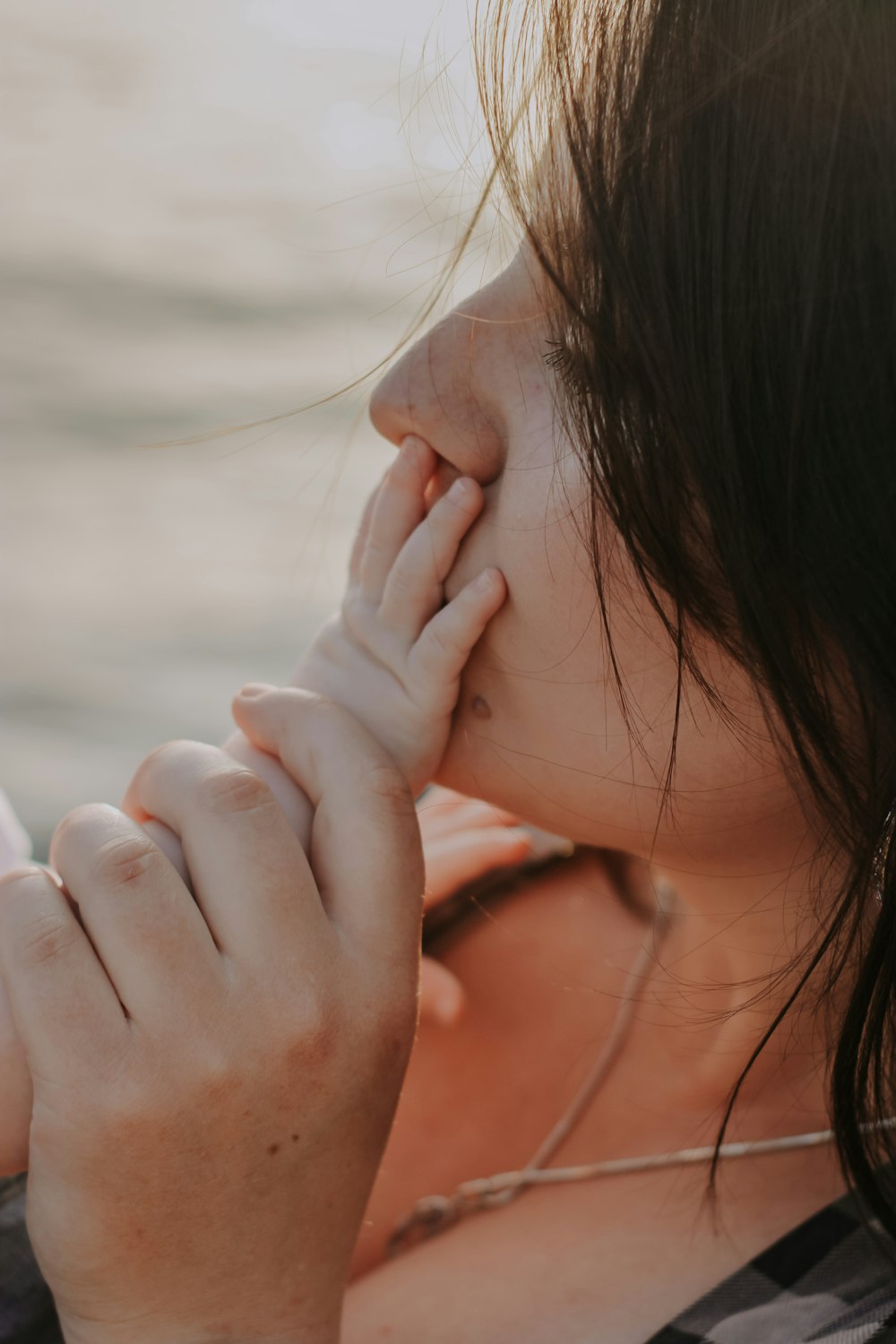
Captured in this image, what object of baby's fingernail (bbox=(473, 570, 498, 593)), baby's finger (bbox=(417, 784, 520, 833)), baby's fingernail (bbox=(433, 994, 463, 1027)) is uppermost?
baby's fingernail (bbox=(473, 570, 498, 593))

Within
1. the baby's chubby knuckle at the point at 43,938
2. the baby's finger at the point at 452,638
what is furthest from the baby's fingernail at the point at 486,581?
the baby's chubby knuckle at the point at 43,938

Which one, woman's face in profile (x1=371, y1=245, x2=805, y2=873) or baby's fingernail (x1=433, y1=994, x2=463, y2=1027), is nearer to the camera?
woman's face in profile (x1=371, y1=245, x2=805, y2=873)

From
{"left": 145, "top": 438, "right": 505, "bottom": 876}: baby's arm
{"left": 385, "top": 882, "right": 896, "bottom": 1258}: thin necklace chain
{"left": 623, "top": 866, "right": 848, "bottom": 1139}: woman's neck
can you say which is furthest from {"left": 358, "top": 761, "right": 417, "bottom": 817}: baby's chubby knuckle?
{"left": 385, "top": 882, "right": 896, "bottom": 1258}: thin necklace chain

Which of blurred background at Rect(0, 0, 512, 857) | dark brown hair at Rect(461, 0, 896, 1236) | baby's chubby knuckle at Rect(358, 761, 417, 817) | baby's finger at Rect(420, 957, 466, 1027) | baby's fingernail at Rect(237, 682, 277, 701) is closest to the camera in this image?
dark brown hair at Rect(461, 0, 896, 1236)

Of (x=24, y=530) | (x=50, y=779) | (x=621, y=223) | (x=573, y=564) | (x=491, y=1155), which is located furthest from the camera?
(x=24, y=530)

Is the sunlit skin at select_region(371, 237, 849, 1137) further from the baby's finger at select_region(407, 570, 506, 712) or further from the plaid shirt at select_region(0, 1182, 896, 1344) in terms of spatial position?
the plaid shirt at select_region(0, 1182, 896, 1344)

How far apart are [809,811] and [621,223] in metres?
0.42

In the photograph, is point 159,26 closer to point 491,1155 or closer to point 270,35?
point 270,35

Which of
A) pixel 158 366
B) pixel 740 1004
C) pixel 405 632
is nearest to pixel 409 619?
pixel 405 632

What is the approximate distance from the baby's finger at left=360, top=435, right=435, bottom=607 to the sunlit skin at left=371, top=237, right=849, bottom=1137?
0.02 meters

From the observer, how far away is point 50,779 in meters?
2.62

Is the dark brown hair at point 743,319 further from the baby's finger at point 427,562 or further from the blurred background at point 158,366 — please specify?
the blurred background at point 158,366

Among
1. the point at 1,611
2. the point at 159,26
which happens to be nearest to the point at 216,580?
the point at 1,611

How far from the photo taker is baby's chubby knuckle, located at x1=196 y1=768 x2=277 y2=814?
34.6 inches
